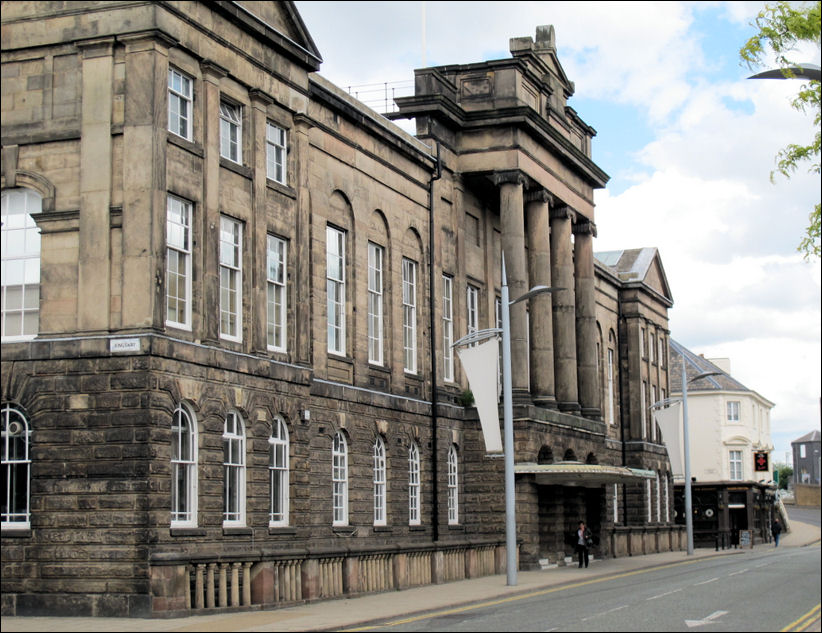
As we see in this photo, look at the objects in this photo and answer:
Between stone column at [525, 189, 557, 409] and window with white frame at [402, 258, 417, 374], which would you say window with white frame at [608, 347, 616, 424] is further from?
window with white frame at [402, 258, 417, 374]

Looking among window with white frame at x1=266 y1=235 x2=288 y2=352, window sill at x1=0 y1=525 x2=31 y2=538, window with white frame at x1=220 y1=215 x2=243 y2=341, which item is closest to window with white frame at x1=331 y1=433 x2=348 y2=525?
window with white frame at x1=266 y1=235 x2=288 y2=352

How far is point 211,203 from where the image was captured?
2803cm

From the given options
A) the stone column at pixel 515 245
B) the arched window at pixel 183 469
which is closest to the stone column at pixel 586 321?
the stone column at pixel 515 245

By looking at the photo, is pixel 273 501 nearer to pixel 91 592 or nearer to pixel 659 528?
pixel 91 592

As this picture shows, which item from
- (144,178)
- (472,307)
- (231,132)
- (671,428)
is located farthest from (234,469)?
(671,428)

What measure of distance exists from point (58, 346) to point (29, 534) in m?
3.69

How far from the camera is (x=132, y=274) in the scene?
83.5 ft

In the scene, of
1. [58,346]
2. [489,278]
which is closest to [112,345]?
[58,346]

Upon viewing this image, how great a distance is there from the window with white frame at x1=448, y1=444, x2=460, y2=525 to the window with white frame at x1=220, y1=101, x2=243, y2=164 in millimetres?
16794

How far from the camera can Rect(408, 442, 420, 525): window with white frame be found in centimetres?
A: 4066

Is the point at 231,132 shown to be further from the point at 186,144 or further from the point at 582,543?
the point at 582,543

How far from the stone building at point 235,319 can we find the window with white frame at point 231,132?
51 millimetres

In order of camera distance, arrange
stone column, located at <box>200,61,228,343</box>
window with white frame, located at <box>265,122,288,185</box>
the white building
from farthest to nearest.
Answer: the white building
window with white frame, located at <box>265,122,288,185</box>
stone column, located at <box>200,61,228,343</box>

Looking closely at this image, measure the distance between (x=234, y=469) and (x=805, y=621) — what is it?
12779 mm
